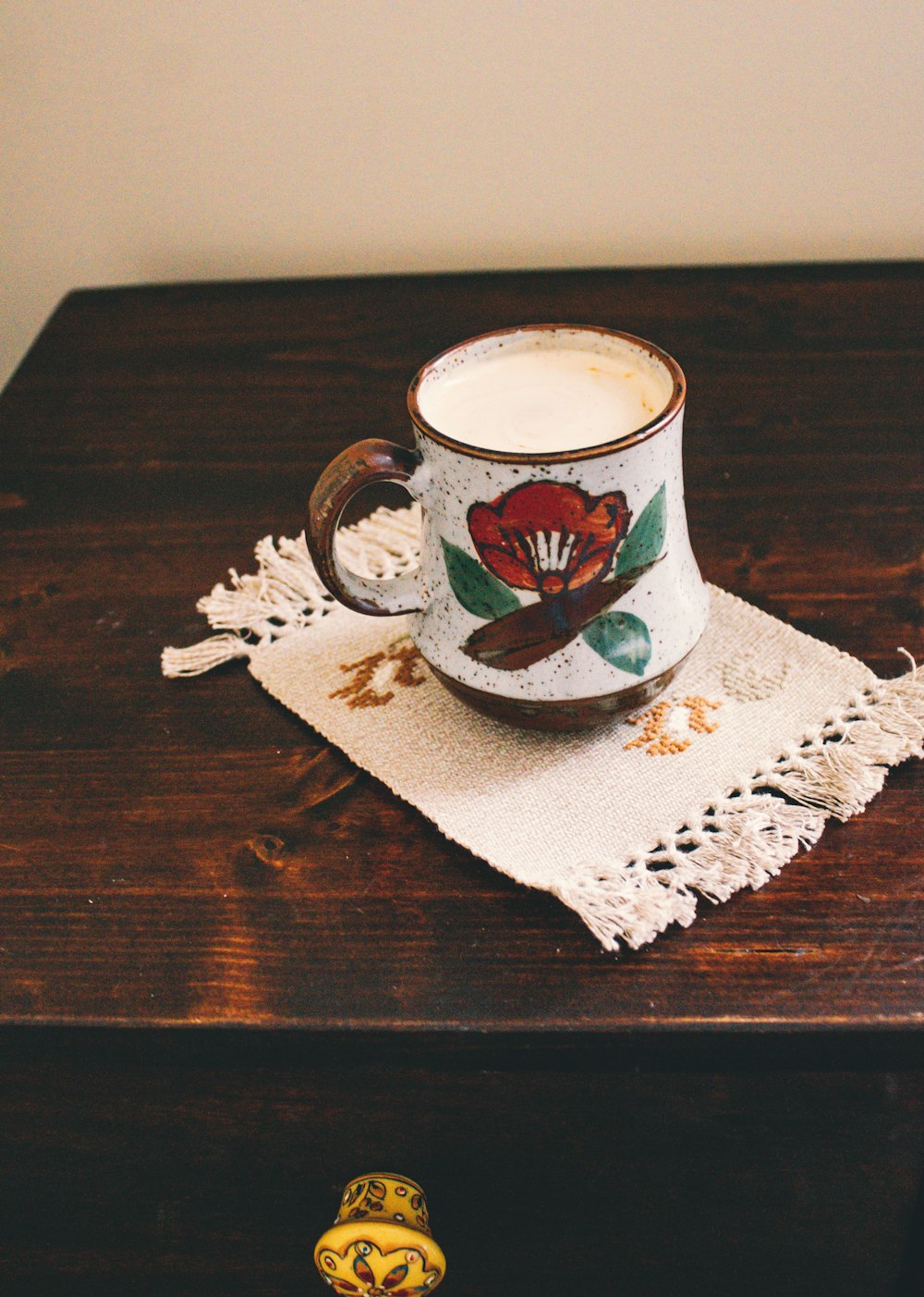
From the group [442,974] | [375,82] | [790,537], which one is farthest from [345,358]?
[442,974]

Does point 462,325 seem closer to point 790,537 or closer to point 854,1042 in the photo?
point 790,537

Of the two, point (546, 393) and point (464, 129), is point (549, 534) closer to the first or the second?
point (546, 393)

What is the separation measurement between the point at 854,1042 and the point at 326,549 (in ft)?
0.83

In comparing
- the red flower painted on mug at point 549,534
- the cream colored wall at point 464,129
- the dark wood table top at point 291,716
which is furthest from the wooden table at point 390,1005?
the cream colored wall at point 464,129

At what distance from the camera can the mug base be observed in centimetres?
43

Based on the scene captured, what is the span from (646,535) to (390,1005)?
7.4 inches

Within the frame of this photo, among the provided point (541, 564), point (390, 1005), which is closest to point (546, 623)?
point (541, 564)

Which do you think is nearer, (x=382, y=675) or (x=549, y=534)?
(x=549, y=534)

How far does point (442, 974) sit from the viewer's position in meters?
0.38

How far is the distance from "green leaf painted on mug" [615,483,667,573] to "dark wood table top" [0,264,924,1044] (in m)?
0.13

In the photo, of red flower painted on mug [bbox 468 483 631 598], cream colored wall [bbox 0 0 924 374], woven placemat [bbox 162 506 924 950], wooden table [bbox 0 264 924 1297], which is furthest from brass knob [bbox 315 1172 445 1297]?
cream colored wall [bbox 0 0 924 374]

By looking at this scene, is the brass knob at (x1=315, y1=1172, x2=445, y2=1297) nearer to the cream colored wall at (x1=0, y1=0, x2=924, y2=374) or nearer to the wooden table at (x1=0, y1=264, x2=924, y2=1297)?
the wooden table at (x1=0, y1=264, x2=924, y2=1297)

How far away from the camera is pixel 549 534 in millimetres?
393

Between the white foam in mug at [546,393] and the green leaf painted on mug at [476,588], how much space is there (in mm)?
43
